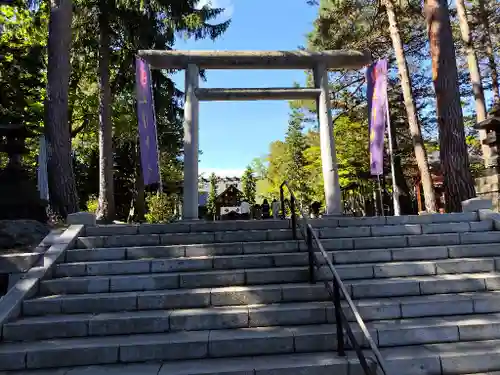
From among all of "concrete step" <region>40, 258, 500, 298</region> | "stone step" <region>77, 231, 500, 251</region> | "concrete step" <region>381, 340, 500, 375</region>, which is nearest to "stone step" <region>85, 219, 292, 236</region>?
"stone step" <region>77, 231, 500, 251</region>

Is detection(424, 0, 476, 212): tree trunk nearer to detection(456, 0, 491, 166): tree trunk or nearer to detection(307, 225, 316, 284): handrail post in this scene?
detection(307, 225, 316, 284): handrail post

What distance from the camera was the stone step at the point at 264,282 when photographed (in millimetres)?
4715

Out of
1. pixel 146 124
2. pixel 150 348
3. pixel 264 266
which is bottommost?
pixel 150 348

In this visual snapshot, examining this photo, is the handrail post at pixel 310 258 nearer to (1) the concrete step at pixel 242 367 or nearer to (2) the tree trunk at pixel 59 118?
(1) the concrete step at pixel 242 367

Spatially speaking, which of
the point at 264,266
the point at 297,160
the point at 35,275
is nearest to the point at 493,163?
the point at 264,266

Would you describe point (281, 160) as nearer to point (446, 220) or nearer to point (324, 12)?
point (324, 12)

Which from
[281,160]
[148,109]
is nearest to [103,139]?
[148,109]

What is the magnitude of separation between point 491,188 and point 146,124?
347 inches

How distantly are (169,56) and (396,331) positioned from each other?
664 centimetres

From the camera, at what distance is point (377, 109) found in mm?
8156

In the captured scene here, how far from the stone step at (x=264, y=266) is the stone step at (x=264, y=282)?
0.24 ft

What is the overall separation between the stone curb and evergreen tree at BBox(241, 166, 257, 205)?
2850 centimetres

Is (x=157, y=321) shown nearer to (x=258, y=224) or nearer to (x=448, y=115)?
(x=258, y=224)

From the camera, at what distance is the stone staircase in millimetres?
3670
